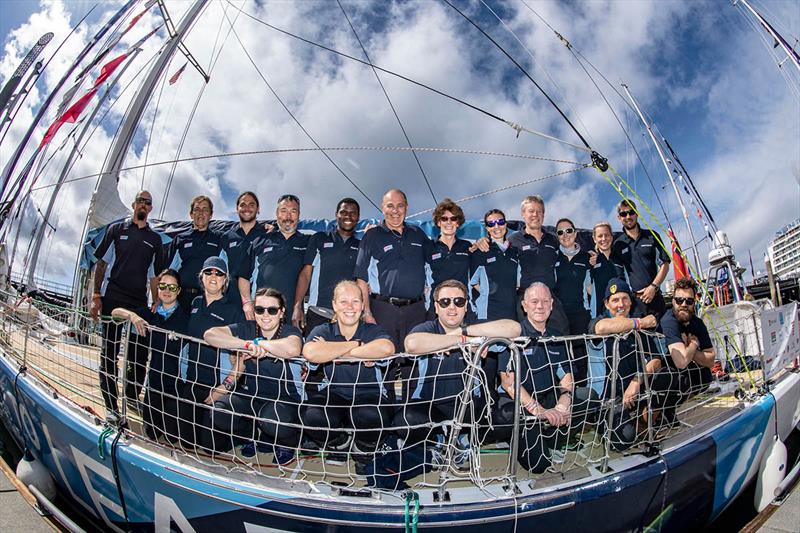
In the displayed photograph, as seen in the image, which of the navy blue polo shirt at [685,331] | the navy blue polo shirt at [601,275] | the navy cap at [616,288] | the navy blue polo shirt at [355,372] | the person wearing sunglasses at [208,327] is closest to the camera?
the navy blue polo shirt at [355,372]

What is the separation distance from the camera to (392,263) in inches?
132

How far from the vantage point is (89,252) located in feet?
13.5

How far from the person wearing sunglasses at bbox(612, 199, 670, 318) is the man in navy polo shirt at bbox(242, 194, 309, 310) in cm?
Answer: 342

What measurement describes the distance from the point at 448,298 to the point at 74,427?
255 centimetres

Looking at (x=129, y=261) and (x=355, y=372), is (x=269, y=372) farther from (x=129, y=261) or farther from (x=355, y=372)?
(x=129, y=261)

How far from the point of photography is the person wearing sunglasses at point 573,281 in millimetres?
3793

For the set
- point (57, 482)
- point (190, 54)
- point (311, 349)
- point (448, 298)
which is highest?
point (190, 54)

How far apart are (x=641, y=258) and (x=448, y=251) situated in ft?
7.62

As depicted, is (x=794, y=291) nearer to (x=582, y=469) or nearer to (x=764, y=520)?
(x=764, y=520)

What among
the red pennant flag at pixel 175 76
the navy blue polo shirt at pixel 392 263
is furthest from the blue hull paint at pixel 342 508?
the red pennant flag at pixel 175 76

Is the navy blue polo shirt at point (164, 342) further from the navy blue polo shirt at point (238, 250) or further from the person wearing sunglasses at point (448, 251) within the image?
the person wearing sunglasses at point (448, 251)

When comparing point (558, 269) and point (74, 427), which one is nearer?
point (74, 427)

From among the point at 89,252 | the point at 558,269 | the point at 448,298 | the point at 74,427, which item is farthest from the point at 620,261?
the point at 89,252

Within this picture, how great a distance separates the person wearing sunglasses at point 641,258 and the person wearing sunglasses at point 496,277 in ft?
4.93
